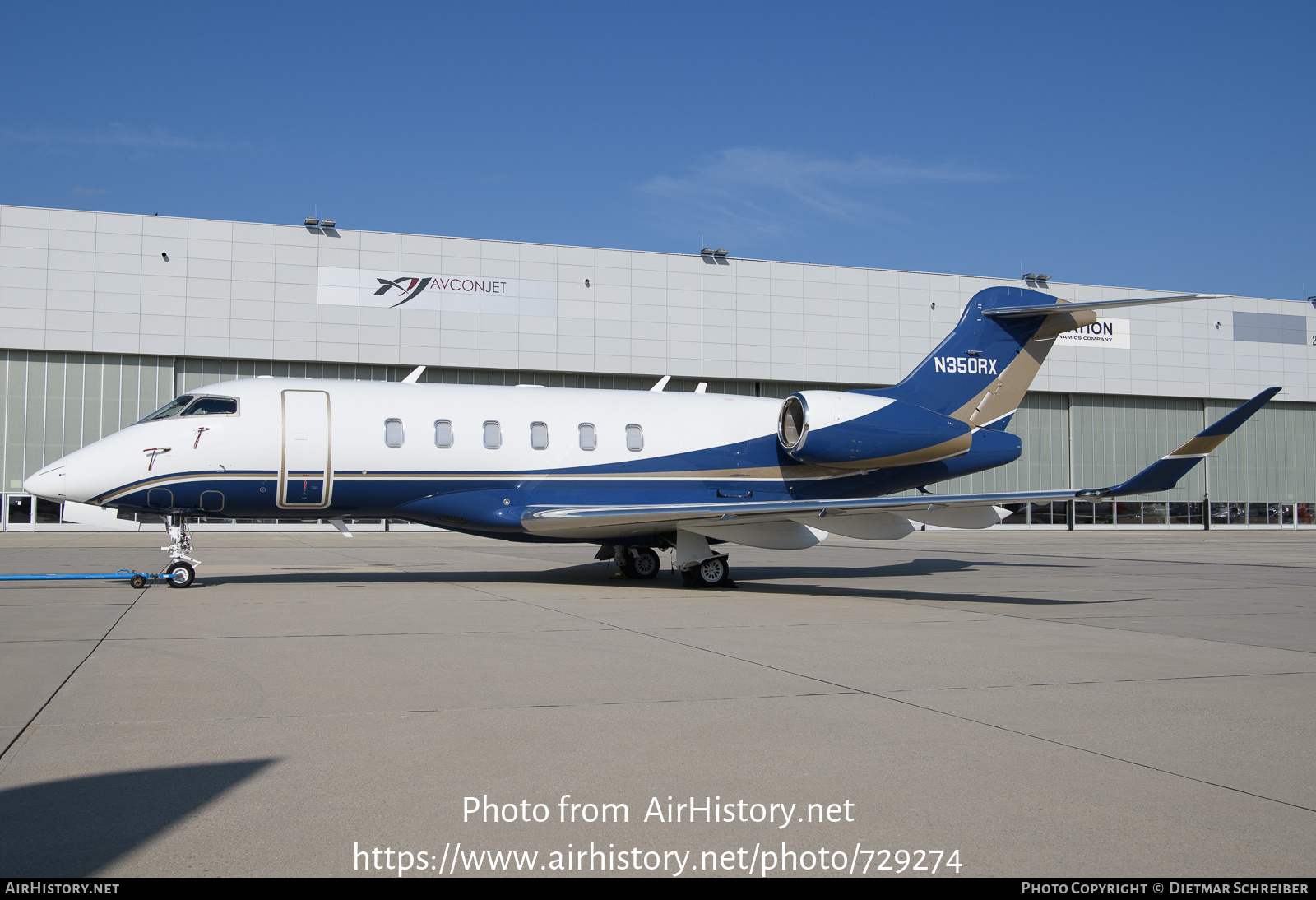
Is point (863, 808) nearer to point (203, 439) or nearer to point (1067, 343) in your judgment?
point (203, 439)

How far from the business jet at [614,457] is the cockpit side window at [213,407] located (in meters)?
0.02

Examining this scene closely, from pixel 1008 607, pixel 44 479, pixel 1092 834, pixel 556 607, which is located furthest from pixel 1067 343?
pixel 1092 834

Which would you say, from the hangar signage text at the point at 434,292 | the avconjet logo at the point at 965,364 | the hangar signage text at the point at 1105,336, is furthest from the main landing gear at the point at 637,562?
the hangar signage text at the point at 1105,336

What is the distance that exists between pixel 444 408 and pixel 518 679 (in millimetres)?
8939

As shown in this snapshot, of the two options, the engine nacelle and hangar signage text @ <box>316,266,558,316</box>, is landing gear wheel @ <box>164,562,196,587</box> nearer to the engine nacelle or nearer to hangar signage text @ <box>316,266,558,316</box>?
the engine nacelle

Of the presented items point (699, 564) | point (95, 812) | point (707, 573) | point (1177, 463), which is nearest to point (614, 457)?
point (699, 564)

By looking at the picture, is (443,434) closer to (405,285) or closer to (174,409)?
(174,409)

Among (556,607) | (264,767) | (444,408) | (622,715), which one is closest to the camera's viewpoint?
(264,767)

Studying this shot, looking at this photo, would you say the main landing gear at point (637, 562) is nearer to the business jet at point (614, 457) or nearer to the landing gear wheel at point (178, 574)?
the business jet at point (614, 457)

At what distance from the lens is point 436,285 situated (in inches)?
1523

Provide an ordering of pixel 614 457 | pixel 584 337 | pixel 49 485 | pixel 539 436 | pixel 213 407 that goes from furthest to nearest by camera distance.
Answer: pixel 584 337
pixel 614 457
pixel 539 436
pixel 213 407
pixel 49 485

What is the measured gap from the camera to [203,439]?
14.0m

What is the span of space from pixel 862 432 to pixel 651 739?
40.3 feet

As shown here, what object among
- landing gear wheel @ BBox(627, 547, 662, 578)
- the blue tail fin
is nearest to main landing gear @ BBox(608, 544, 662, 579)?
landing gear wheel @ BBox(627, 547, 662, 578)
